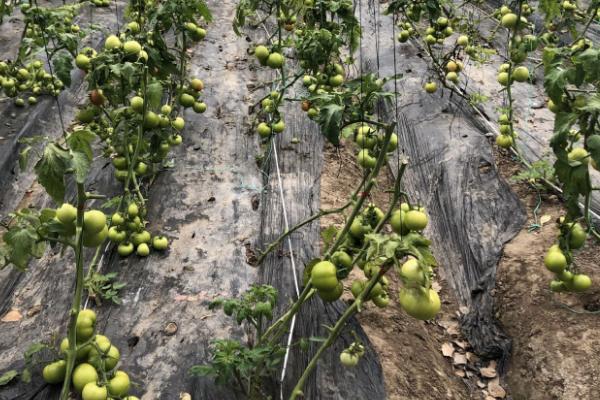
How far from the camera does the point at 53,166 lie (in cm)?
151

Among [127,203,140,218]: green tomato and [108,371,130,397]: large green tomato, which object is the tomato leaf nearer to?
[108,371,130,397]: large green tomato

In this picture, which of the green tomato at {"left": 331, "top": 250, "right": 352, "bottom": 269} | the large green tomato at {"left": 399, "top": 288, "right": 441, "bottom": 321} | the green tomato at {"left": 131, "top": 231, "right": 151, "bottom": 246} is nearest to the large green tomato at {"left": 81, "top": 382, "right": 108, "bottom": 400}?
the green tomato at {"left": 331, "top": 250, "right": 352, "bottom": 269}

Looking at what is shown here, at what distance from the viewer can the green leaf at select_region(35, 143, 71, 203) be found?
1.51 metres

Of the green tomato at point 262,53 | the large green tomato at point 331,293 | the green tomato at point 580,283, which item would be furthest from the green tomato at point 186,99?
the green tomato at point 580,283

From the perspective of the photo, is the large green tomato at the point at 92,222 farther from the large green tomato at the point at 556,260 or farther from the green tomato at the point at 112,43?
the large green tomato at the point at 556,260

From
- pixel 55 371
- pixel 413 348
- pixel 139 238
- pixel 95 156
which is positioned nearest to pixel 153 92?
pixel 139 238

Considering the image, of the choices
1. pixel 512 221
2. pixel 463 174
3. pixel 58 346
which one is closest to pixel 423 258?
pixel 58 346

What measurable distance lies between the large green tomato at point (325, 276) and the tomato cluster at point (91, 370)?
35.0 inches

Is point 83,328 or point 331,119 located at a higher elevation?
point 331,119

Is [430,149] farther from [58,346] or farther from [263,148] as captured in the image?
[58,346]

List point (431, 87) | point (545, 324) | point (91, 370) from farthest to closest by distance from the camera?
point (431, 87) < point (545, 324) < point (91, 370)

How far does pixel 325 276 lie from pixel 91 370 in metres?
1.03

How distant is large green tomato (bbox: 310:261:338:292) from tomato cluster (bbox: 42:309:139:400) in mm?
890

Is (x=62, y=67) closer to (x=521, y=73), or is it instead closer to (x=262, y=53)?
(x=262, y=53)
